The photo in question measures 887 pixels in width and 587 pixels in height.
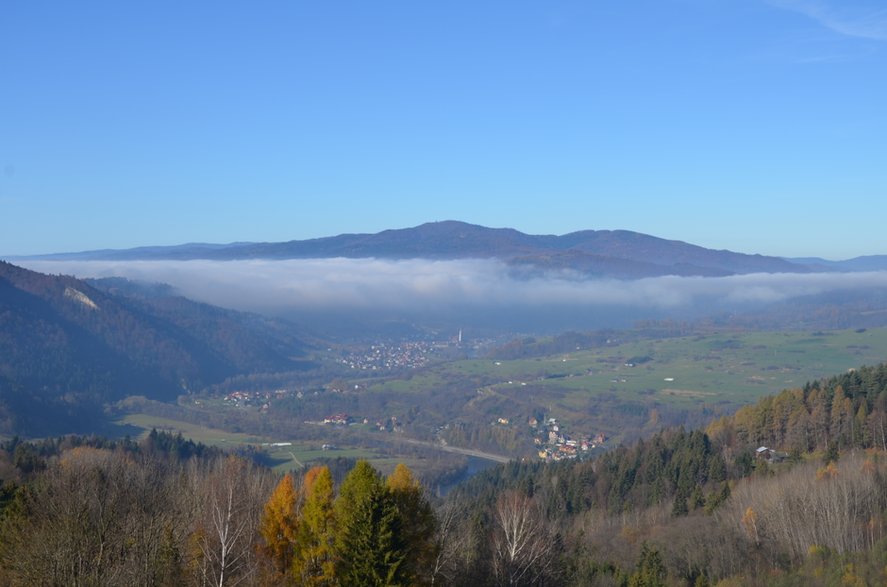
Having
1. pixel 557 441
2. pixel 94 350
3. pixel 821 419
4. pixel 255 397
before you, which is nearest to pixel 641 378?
pixel 557 441

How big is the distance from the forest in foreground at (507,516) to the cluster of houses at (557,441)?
56.3 ft

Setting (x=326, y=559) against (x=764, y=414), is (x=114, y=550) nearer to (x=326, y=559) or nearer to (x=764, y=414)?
(x=326, y=559)

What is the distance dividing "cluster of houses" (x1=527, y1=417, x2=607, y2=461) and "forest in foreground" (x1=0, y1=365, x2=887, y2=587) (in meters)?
17.2

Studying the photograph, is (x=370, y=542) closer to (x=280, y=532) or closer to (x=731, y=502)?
(x=280, y=532)

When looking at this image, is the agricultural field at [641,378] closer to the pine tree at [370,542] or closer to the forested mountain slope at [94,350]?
the forested mountain slope at [94,350]

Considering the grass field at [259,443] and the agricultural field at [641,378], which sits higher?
the agricultural field at [641,378]

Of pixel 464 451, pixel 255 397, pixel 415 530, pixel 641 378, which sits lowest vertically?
pixel 464 451

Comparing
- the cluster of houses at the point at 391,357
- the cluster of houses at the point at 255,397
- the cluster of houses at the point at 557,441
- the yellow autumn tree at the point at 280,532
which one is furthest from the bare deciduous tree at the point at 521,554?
the cluster of houses at the point at 391,357

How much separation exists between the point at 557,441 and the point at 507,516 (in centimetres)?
5634

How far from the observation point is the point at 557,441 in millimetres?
86375

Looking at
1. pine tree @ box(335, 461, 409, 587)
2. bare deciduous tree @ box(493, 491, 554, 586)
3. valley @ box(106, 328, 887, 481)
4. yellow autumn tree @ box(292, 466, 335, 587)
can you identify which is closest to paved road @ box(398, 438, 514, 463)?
valley @ box(106, 328, 887, 481)

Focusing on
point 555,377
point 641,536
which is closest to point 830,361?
point 555,377

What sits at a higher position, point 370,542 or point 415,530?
point 370,542

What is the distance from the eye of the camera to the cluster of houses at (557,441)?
79100 millimetres
